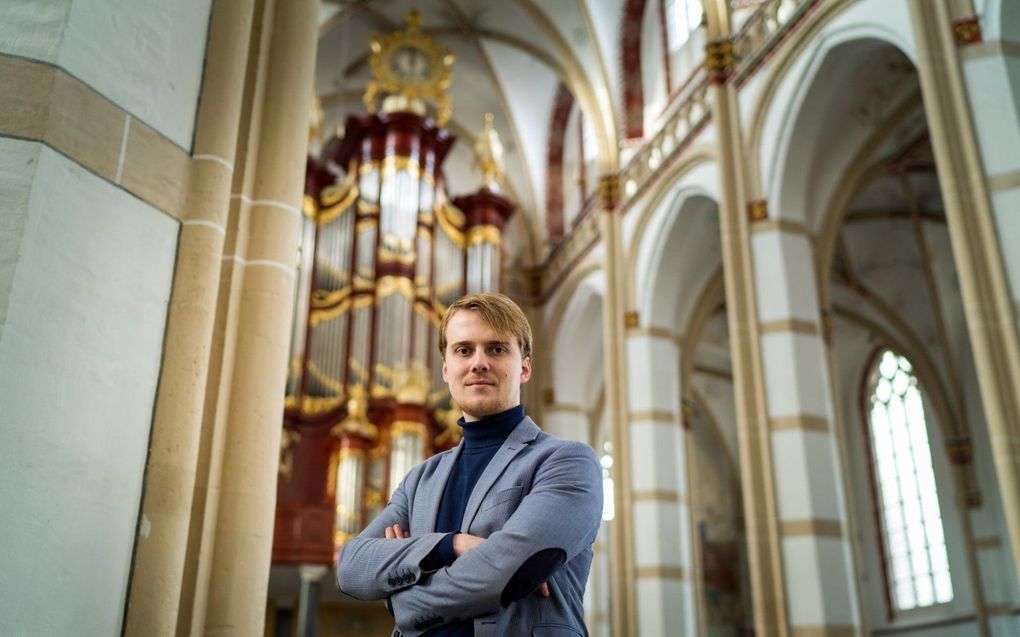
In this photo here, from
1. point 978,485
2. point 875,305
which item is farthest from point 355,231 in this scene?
point 978,485

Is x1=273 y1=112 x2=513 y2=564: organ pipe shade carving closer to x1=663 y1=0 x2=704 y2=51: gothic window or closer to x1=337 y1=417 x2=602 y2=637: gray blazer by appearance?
x1=663 y1=0 x2=704 y2=51: gothic window

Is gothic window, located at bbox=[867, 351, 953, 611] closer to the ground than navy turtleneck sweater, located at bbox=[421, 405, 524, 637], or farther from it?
farther from it

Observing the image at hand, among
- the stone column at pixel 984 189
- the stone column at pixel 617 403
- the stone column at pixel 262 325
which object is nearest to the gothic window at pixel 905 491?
the stone column at pixel 617 403

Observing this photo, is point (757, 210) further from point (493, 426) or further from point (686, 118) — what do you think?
point (493, 426)

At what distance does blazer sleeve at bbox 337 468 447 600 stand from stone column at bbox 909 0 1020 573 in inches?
179

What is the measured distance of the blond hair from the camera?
1.86m

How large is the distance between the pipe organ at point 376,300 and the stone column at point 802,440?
4.77m

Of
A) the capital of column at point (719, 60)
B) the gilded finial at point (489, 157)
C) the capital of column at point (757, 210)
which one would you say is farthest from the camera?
the gilded finial at point (489, 157)

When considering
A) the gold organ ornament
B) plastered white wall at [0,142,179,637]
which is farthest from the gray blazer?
the gold organ ornament

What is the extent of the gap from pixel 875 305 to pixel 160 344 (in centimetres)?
1309

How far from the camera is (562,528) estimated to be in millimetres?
1676

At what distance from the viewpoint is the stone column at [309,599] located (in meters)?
10.4

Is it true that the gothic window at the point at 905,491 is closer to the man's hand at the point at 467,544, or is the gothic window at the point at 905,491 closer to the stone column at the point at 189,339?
the stone column at the point at 189,339

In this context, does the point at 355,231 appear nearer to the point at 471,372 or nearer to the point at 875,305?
the point at 875,305
